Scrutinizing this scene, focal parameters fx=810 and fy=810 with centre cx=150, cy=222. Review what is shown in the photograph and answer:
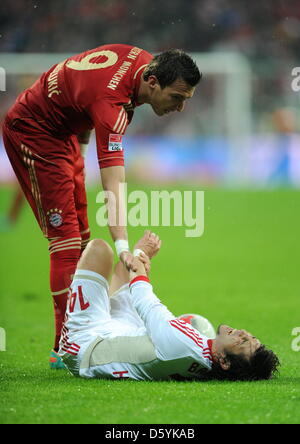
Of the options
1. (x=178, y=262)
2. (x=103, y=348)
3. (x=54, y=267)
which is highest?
(x=54, y=267)

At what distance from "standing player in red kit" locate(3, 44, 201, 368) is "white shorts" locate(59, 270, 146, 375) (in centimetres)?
37

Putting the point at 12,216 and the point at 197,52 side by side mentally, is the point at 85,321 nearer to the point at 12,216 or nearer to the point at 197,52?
the point at 12,216

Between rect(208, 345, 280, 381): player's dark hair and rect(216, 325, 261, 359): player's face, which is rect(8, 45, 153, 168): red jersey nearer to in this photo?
rect(216, 325, 261, 359): player's face

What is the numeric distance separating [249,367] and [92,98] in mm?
2003

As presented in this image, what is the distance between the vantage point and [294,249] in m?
12.6

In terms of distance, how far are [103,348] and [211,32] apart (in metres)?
20.9

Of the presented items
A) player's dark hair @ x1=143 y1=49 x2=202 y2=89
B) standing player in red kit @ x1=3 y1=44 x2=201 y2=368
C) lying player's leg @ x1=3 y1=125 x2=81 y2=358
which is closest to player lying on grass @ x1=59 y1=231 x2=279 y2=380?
standing player in red kit @ x1=3 y1=44 x2=201 y2=368

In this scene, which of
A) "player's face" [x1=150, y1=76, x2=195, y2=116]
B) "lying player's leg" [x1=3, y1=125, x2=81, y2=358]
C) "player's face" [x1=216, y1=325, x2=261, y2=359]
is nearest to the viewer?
"player's face" [x1=216, y1=325, x2=261, y2=359]

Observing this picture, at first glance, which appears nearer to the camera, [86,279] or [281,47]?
[86,279]

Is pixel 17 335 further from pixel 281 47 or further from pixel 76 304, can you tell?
pixel 281 47

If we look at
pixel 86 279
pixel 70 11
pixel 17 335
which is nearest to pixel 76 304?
pixel 86 279

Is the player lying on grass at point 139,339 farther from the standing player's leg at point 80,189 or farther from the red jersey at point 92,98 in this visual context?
the standing player's leg at point 80,189

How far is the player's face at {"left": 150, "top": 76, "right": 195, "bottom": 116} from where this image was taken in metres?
5.26

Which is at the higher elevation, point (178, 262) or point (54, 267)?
point (54, 267)
